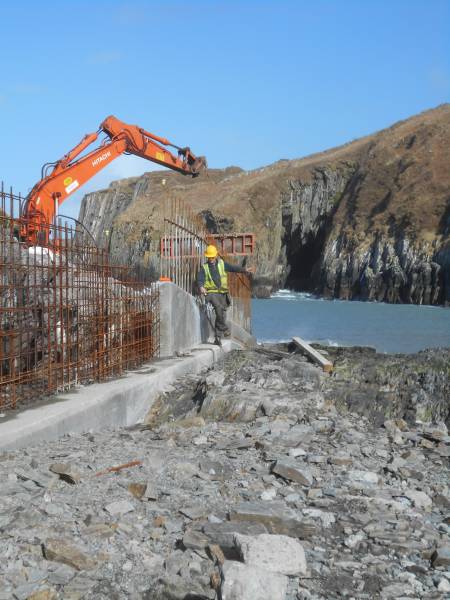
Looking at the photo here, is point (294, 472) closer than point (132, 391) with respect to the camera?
Yes

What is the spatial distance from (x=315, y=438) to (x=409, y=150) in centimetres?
9298

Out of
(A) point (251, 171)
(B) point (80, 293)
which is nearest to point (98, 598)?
(B) point (80, 293)

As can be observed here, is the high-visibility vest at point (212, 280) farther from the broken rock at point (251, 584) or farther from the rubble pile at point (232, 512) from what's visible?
the broken rock at point (251, 584)

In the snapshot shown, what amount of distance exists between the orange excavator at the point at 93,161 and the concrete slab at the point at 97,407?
4.95m

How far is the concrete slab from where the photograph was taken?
5320 millimetres

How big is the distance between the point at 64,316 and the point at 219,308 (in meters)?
3.96

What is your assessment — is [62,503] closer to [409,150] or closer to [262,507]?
[262,507]

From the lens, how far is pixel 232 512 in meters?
4.02

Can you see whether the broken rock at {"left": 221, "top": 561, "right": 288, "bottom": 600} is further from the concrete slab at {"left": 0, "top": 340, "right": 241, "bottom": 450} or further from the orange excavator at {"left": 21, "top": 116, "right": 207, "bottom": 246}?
the orange excavator at {"left": 21, "top": 116, "right": 207, "bottom": 246}

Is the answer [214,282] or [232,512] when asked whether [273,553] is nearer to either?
[232,512]

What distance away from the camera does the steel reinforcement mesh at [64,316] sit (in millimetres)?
6176

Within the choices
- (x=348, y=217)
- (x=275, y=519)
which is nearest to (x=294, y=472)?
(x=275, y=519)

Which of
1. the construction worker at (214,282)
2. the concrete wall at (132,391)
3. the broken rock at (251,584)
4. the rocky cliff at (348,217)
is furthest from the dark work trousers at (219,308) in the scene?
the rocky cliff at (348,217)

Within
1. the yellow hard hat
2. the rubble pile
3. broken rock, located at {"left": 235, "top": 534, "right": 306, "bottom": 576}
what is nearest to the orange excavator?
the yellow hard hat
